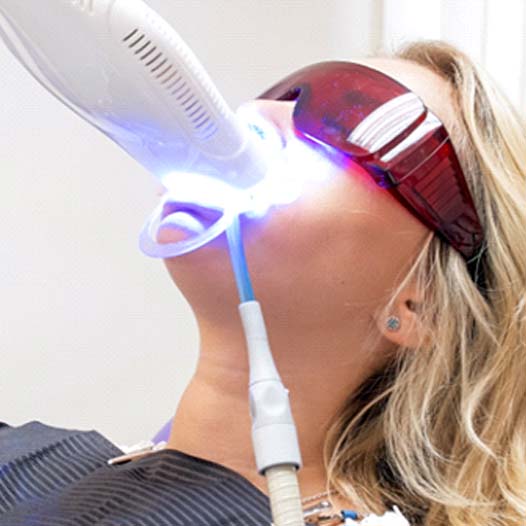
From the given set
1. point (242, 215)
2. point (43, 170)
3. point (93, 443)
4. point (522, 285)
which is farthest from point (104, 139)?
point (522, 285)

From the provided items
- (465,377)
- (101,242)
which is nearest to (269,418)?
(465,377)

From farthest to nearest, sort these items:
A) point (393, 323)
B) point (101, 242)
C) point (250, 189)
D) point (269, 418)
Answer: point (101, 242), point (393, 323), point (250, 189), point (269, 418)

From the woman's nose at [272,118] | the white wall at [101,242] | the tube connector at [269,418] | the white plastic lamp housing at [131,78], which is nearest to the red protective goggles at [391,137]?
the woman's nose at [272,118]

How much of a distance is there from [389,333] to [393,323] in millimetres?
14

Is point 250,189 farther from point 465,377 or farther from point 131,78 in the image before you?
point 465,377

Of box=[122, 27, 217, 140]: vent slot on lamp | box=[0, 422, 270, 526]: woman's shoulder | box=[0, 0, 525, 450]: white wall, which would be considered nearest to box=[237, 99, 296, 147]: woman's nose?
box=[122, 27, 217, 140]: vent slot on lamp

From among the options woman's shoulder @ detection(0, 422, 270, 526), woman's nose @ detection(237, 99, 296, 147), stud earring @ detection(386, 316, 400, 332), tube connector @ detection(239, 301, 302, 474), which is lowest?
woman's shoulder @ detection(0, 422, 270, 526)

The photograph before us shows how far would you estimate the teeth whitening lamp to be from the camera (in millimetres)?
726

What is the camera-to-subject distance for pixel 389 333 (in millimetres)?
1022

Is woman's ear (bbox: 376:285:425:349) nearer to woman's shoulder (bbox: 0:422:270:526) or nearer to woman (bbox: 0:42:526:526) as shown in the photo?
woman (bbox: 0:42:526:526)

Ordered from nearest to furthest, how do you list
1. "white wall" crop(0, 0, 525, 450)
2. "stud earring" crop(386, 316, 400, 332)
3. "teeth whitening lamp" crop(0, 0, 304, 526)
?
1. "teeth whitening lamp" crop(0, 0, 304, 526)
2. "stud earring" crop(386, 316, 400, 332)
3. "white wall" crop(0, 0, 525, 450)

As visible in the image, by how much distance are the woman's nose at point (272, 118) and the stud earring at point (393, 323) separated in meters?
0.23

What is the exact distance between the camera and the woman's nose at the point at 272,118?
3.15 ft

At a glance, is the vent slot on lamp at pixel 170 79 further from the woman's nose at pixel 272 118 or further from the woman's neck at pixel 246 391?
Answer: the woman's neck at pixel 246 391
